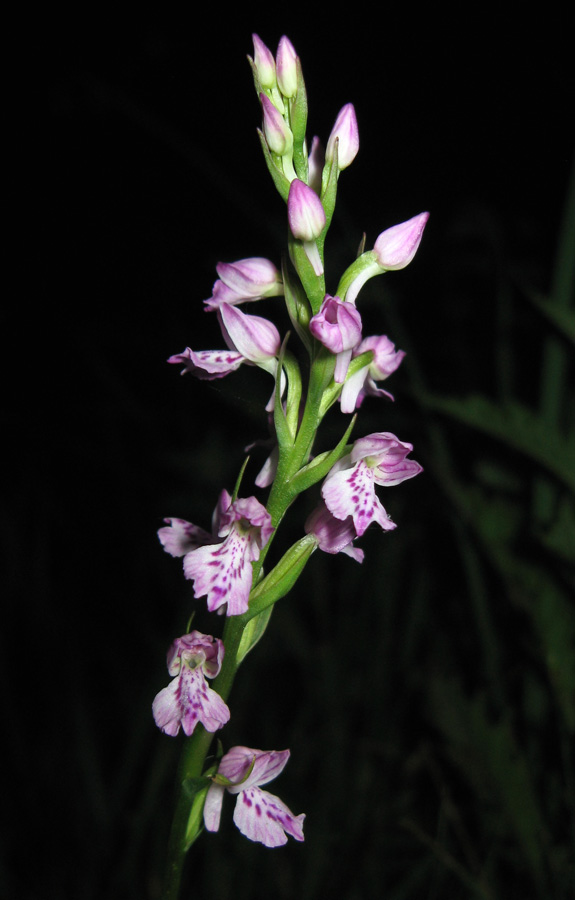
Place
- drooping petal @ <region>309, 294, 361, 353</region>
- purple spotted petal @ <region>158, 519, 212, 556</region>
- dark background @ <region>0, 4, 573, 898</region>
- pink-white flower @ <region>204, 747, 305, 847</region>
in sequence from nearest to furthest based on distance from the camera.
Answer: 1. drooping petal @ <region>309, 294, 361, 353</region>
2. pink-white flower @ <region>204, 747, 305, 847</region>
3. purple spotted petal @ <region>158, 519, 212, 556</region>
4. dark background @ <region>0, 4, 573, 898</region>

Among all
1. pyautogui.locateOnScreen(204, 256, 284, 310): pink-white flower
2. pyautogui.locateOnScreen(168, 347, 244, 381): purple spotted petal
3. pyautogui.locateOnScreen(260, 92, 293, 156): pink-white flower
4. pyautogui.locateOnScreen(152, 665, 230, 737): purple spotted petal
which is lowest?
pyautogui.locateOnScreen(152, 665, 230, 737): purple spotted petal

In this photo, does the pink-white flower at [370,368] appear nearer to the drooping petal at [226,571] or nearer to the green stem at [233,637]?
the green stem at [233,637]

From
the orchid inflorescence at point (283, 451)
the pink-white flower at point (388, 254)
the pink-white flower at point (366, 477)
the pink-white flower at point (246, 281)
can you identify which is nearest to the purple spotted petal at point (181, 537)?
the orchid inflorescence at point (283, 451)

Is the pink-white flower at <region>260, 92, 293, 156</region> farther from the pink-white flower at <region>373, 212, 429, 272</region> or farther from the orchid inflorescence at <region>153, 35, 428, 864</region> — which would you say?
the pink-white flower at <region>373, 212, 429, 272</region>

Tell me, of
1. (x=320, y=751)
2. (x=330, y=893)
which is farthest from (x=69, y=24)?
(x=330, y=893)

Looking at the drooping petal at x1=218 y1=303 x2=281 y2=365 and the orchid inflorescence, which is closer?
the orchid inflorescence

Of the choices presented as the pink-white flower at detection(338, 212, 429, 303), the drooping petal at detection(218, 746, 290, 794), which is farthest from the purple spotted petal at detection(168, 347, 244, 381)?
the drooping petal at detection(218, 746, 290, 794)

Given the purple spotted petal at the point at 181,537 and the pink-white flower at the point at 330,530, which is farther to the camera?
the purple spotted petal at the point at 181,537

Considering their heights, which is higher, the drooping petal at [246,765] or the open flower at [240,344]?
the open flower at [240,344]
